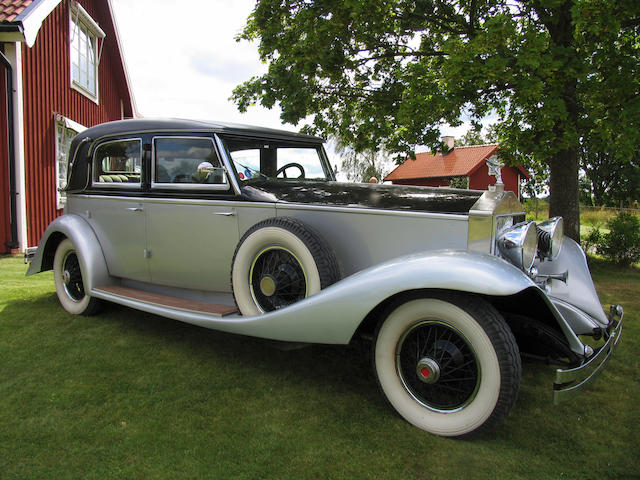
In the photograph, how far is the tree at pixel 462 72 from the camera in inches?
240

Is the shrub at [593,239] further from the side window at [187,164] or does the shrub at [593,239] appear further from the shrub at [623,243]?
the side window at [187,164]

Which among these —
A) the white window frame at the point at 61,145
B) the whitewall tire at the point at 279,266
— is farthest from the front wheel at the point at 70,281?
the white window frame at the point at 61,145

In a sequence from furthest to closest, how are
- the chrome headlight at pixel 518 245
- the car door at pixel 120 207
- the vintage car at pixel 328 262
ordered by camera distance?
the car door at pixel 120 207 → the chrome headlight at pixel 518 245 → the vintage car at pixel 328 262

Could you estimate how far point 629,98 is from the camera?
632 centimetres

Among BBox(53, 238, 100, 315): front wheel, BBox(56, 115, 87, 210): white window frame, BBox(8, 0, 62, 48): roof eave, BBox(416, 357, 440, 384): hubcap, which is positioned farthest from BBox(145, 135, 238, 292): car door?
BBox(56, 115, 87, 210): white window frame

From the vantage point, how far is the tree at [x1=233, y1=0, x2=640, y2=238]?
6.09 meters

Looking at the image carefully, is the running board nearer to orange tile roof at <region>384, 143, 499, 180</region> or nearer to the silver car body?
the silver car body

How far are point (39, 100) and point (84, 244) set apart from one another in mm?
6123

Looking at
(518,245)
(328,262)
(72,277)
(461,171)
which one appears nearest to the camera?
(518,245)

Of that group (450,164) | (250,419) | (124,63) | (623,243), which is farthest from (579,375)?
(450,164)

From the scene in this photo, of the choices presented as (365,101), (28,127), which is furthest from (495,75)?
(28,127)

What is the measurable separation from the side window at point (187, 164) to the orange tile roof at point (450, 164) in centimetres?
2499

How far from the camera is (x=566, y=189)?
793 cm

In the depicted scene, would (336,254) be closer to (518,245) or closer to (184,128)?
(518,245)
